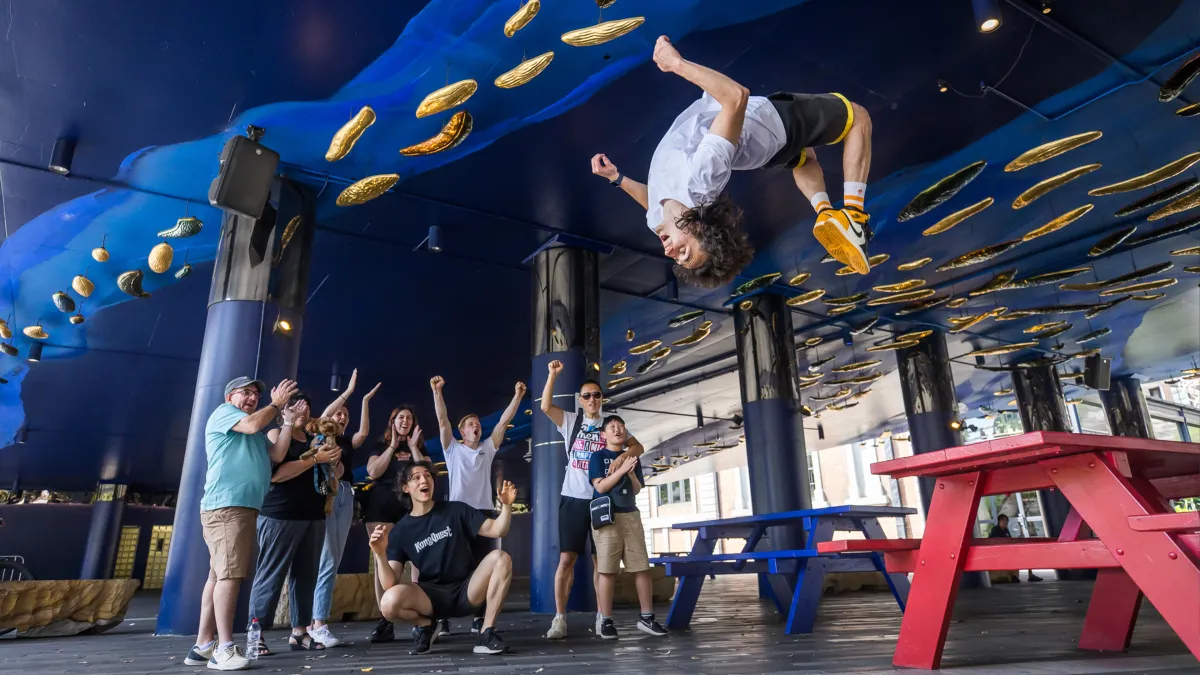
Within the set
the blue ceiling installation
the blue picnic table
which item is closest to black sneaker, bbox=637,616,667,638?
the blue picnic table

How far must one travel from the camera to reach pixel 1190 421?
1064 inches

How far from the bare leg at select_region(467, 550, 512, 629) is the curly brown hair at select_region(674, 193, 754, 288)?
2.44 meters

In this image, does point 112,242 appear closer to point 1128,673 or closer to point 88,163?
point 88,163

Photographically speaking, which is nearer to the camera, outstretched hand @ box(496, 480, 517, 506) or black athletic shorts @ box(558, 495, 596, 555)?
outstretched hand @ box(496, 480, 517, 506)

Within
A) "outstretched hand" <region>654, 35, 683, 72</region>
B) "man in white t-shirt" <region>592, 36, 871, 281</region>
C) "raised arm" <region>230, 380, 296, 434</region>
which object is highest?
"outstretched hand" <region>654, 35, 683, 72</region>

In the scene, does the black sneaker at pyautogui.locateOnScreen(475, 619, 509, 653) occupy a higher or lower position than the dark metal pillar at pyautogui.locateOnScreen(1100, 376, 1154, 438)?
lower

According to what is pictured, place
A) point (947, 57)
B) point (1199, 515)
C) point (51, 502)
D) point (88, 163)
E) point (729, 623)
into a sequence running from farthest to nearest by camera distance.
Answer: point (51, 502)
point (88, 163)
point (947, 57)
point (729, 623)
point (1199, 515)

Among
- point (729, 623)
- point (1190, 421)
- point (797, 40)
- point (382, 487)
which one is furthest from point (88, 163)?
point (1190, 421)

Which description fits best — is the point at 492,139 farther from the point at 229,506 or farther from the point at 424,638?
the point at 424,638

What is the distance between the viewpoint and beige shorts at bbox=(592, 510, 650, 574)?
493cm

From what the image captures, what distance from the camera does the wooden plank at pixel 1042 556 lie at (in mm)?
2684

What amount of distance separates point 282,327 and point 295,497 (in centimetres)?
261

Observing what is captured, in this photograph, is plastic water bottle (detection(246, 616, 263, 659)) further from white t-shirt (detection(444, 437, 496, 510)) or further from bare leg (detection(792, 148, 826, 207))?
bare leg (detection(792, 148, 826, 207))

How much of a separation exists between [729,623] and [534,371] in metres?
4.25
